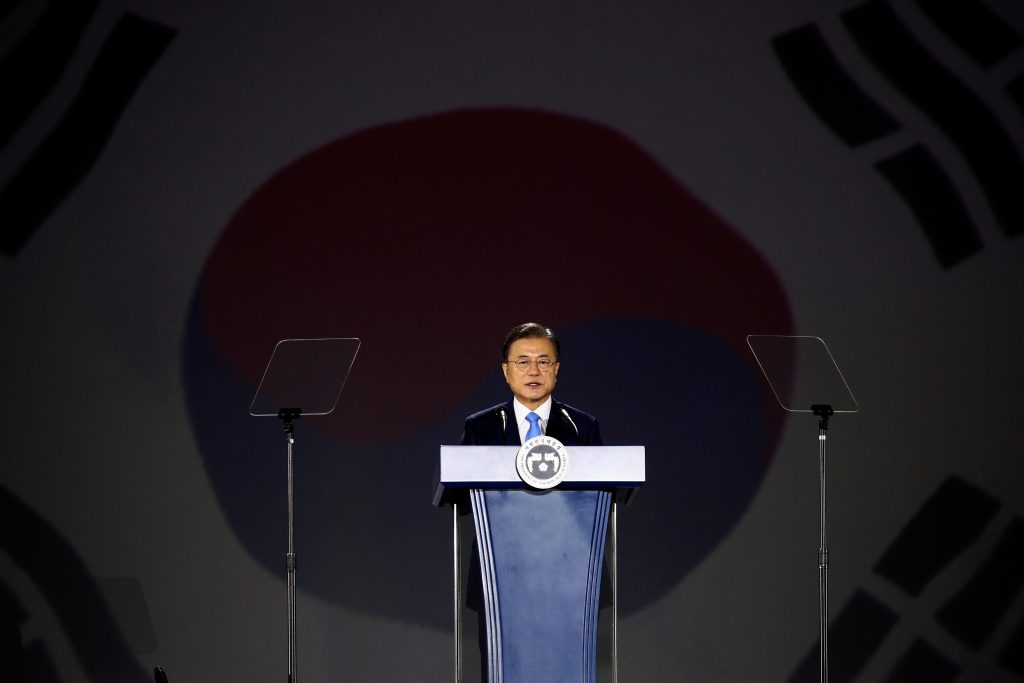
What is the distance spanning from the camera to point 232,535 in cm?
486

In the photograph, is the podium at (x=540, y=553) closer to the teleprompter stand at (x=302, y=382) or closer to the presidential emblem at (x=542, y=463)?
→ the presidential emblem at (x=542, y=463)

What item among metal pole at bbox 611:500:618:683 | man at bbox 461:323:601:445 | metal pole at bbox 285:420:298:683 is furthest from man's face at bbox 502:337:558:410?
metal pole at bbox 285:420:298:683

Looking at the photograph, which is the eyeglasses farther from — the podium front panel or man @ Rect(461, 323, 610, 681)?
the podium front panel

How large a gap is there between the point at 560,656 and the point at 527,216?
2465mm

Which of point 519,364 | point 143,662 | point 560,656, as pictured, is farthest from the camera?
point 143,662

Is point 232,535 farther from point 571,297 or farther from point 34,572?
point 571,297

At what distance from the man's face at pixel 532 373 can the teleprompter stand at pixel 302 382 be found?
2.94 feet

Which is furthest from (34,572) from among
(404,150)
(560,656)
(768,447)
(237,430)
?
(768,447)

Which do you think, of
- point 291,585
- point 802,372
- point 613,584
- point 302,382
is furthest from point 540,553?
point 802,372

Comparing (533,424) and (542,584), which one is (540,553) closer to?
(542,584)

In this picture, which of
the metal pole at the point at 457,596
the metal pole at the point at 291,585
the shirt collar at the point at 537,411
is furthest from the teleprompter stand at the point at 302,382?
the metal pole at the point at 457,596

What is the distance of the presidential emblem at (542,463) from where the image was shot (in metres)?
2.96

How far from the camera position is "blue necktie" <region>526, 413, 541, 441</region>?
361 cm

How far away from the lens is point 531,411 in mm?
3664
